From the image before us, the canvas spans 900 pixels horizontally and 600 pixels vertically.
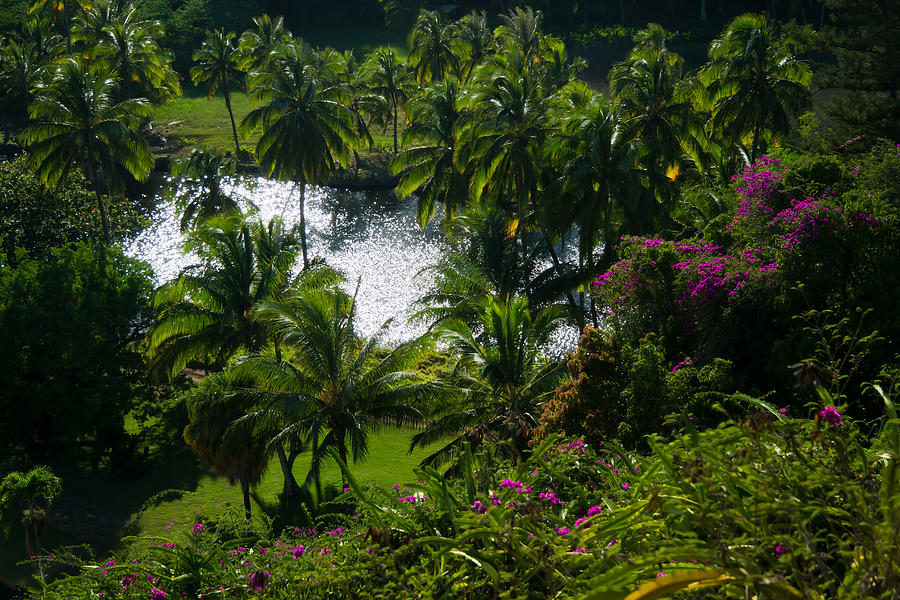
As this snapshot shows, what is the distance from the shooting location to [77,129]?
3369 centimetres

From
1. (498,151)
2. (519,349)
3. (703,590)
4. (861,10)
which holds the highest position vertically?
(861,10)

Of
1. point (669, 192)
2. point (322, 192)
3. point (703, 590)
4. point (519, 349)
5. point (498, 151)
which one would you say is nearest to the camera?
point (703, 590)

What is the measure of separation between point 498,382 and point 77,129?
80.5 feet

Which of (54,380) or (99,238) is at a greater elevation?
(99,238)

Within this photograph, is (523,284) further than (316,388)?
Yes

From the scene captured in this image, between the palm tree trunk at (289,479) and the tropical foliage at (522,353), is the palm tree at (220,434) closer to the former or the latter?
the tropical foliage at (522,353)

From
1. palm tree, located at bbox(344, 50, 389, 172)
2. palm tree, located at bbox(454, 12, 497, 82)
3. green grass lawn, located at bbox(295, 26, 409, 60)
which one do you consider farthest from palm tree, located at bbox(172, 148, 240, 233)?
green grass lawn, located at bbox(295, 26, 409, 60)

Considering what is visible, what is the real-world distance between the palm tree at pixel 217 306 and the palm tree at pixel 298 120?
10100 mm

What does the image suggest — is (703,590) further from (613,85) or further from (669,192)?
(613,85)

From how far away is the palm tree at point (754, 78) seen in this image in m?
29.0

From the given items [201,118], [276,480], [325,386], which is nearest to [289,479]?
[276,480]

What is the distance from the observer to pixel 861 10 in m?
27.0

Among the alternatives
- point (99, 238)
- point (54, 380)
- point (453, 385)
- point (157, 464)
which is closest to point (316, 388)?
point (453, 385)

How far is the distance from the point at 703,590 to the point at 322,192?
50.9 m
